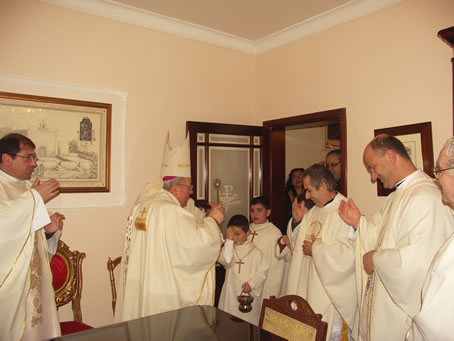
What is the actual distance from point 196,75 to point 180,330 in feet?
11.7

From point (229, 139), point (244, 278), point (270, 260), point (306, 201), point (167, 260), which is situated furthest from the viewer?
point (229, 139)

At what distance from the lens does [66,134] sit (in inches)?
168

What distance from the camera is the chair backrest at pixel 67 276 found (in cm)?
379

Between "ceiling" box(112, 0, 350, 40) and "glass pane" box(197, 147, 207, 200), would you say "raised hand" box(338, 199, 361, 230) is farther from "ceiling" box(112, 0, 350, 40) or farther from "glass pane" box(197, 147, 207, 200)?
"ceiling" box(112, 0, 350, 40)

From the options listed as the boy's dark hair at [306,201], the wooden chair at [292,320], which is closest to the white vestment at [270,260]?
the boy's dark hair at [306,201]

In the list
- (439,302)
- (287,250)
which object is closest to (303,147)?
(287,250)

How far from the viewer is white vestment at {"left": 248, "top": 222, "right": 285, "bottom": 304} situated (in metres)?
4.56

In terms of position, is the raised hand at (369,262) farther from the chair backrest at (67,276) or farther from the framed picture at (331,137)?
the framed picture at (331,137)

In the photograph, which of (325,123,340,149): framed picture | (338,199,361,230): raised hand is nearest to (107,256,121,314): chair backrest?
(338,199,361,230): raised hand

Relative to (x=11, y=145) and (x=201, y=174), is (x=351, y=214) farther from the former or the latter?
(x=11, y=145)

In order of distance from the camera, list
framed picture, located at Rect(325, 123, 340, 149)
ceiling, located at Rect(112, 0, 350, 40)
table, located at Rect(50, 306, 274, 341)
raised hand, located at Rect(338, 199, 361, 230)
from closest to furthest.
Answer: table, located at Rect(50, 306, 274, 341) → raised hand, located at Rect(338, 199, 361, 230) → ceiling, located at Rect(112, 0, 350, 40) → framed picture, located at Rect(325, 123, 340, 149)

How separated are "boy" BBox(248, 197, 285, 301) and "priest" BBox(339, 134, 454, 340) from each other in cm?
147

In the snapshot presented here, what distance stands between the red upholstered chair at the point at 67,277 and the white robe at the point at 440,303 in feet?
10.1

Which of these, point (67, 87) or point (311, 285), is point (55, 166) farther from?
point (311, 285)
